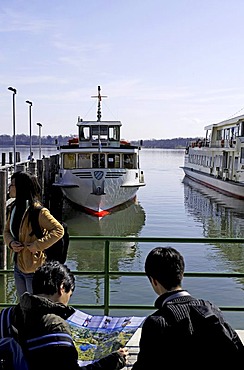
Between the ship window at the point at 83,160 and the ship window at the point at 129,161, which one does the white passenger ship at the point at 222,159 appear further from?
the ship window at the point at 83,160

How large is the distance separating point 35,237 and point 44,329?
73.2 inches

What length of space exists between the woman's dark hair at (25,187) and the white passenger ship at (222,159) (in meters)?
26.6

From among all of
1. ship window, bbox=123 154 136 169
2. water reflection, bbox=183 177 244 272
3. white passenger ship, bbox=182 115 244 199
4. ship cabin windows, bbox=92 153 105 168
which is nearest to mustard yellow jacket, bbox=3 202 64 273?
water reflection, bbox=183 177 244 272

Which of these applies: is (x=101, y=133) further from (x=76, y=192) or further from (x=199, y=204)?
(x=199, y=204)

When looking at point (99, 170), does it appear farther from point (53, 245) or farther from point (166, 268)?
point (166, 268)

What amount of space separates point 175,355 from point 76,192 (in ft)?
72.6

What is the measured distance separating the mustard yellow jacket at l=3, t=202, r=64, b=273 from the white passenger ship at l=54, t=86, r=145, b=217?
19.1 m

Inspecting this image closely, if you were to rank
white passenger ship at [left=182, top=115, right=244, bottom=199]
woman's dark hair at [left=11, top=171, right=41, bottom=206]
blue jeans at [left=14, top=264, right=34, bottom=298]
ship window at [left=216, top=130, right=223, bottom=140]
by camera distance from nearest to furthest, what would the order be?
woman's dark hair at [left=11, top=171, right=41, bottom=206] → blue jeans at [left=14, top=264, right=34, bottom=298] → white passenger ship at [left=182, top=115, right=244, bottom=199] → ship window at [left=216, top=130, right=223, bottom=140]

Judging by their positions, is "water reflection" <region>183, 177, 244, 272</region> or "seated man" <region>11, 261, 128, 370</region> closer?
"seated man" <region>11, 261, 128, 370</region>

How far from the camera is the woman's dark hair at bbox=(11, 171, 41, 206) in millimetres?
4168

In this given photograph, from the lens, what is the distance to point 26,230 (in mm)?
4320

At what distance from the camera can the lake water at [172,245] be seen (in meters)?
11.5

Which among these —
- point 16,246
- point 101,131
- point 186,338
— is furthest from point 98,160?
point 186,338

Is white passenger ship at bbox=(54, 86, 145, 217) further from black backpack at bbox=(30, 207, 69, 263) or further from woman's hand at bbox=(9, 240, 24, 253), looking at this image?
woman's hand at bbox=(9, 240, 24, 253)
